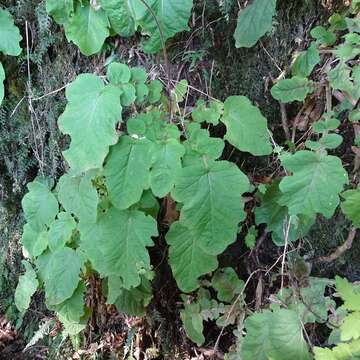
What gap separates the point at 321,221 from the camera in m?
1.62

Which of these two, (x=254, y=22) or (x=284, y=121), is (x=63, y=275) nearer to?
(x=284, y=121)

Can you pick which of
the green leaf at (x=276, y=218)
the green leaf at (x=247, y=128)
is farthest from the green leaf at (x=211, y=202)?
the green leaf at (x=276, y=218)

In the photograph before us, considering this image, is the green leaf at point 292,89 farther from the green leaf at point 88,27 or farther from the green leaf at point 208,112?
the green leaf at point 88,27

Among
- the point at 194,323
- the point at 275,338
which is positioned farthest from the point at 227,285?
the point at 275,338

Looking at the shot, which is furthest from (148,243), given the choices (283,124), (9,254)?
(9,254)

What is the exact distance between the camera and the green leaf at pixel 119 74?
138cm

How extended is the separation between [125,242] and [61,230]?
280 mm

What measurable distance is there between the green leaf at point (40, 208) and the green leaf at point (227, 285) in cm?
55

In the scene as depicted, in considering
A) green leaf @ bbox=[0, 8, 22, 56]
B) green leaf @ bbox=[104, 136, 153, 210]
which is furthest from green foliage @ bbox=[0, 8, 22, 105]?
green leaf @ bbox=[104, 136, 153, 210]

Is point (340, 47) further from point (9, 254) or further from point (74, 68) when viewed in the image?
point (9, 254)

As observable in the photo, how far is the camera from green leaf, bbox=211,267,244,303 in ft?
5.26

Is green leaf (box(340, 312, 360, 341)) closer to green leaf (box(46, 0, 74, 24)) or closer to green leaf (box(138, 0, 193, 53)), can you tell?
green leaf (box(138, 0, 193, 53))

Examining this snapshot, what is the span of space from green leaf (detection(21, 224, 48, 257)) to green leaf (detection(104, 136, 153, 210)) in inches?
14.8

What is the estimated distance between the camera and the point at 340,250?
62.8 inches
